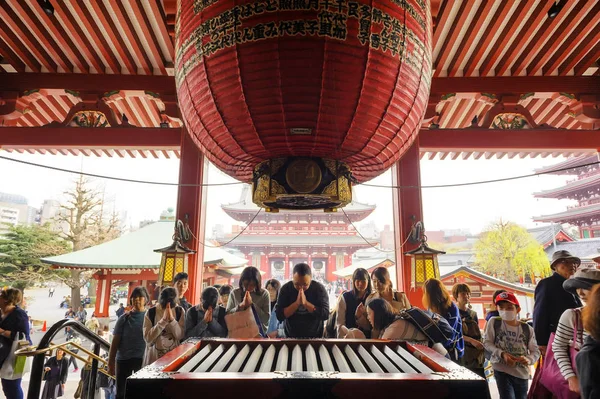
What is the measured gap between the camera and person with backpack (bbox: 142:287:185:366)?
2076 mm

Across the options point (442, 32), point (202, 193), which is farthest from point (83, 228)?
point (442, 32)

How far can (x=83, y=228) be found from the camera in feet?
45.4

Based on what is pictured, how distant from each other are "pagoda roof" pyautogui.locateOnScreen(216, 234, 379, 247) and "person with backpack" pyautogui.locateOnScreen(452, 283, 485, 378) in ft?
46.2

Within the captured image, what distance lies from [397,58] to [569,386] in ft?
5.49

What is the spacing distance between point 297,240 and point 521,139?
13538 millimetres

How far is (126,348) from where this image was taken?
95.2 inches

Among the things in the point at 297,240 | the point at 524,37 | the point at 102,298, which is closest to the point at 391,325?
the point at 524,37

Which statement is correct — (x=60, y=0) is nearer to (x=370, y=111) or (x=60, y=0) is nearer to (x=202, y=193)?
(x=202, y=193)

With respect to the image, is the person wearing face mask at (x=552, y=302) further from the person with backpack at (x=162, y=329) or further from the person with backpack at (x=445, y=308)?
the person with backpack at (x=162, y=329)

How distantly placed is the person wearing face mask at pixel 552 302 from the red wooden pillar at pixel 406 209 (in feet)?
5.06

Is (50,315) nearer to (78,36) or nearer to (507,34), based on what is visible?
(78,36)

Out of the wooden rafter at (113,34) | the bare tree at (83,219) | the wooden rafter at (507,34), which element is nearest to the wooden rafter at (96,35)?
the wooden rafter at (113,34)

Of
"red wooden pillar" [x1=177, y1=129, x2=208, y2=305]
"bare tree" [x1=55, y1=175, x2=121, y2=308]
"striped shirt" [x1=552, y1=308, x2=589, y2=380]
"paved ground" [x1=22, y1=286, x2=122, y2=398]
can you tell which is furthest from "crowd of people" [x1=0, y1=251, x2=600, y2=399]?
"bare tree" [x1=55, y1=175, x2=121, y2=308]

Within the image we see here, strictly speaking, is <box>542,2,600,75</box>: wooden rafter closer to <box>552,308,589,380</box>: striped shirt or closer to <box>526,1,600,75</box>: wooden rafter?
<box>526,1,600,75</box>: wooden rafter
